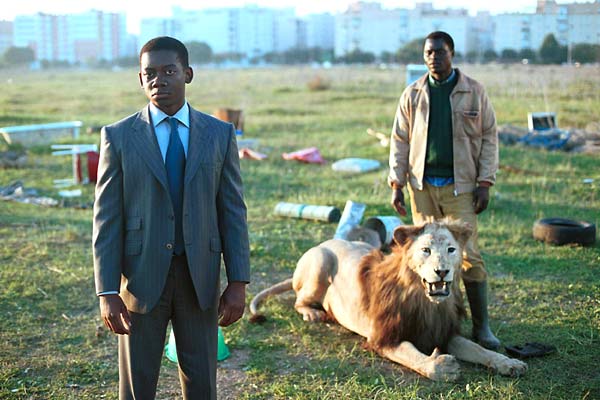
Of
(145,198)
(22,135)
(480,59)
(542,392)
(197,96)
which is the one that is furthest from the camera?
(480,59)

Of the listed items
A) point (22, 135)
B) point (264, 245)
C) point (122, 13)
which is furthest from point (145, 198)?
point (122, 13)

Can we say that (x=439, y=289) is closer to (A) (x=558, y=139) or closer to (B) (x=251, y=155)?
(B) (x=251, y=155)

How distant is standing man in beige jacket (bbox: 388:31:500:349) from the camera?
536 centimetres

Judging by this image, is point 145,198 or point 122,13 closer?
point 145,198

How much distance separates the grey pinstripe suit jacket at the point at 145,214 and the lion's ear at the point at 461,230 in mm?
2280

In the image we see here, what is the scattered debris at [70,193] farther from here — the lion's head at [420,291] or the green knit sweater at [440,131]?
the green knit sweater at [440,131]

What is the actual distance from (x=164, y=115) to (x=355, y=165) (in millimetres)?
9891

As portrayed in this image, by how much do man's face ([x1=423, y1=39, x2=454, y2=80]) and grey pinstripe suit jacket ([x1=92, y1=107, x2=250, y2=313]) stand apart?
2.50 m

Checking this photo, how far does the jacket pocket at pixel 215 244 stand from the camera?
3283 millimetres

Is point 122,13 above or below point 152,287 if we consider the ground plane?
above

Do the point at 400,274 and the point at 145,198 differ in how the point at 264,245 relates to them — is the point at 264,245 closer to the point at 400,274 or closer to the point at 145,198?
the point at 400,274

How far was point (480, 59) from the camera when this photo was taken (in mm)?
54344

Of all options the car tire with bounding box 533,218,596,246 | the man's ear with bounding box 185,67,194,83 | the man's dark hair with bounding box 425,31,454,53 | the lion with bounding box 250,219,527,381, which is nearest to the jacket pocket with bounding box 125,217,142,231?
the man's ear with bounding box 185,67,194,83

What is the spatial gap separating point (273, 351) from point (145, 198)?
8.87 feet
